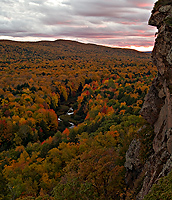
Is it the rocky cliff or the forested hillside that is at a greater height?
the rocky cliff

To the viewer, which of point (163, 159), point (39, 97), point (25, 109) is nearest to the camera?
point (163, 159)

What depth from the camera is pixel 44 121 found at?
79750 millimetres

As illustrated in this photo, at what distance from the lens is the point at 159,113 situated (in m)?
23.8

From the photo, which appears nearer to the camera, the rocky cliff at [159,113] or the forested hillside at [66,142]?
the rocky cliff at [159,113]

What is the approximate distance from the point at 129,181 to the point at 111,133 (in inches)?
1011

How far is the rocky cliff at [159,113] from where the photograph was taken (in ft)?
55.0

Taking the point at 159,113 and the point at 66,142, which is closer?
the point at 159,113

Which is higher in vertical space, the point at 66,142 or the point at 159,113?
the point at 159,113

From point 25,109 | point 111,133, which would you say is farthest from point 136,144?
point 25,109

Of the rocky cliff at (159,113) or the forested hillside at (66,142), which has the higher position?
the rocky cliff at (159,113)

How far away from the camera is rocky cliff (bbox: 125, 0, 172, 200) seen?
16778mm

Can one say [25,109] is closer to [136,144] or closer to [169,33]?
[136,144]

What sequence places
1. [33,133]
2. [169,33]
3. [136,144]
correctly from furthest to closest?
1. [33,133]
2. [136,144]
3. [169,33]

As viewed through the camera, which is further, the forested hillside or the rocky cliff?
the forested hillside
